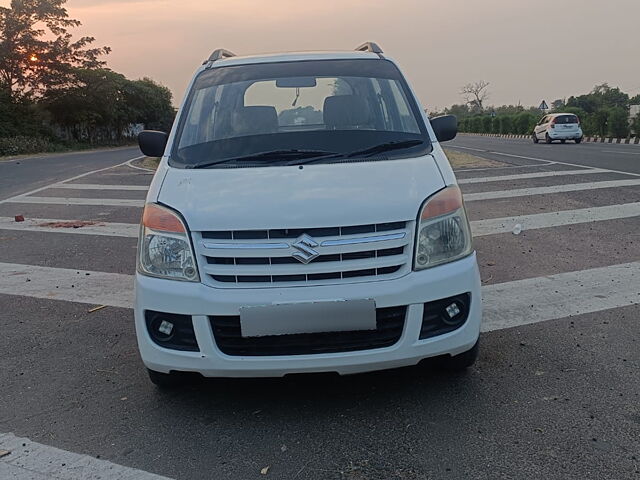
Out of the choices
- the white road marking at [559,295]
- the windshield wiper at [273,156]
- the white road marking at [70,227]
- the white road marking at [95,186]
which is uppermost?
the windshield wiper at [273,156]

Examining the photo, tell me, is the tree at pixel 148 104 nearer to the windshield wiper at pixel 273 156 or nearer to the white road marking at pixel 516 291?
the white road marking at pixel 516 291

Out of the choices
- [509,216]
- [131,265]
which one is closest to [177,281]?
[131,265]

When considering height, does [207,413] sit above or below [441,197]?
below

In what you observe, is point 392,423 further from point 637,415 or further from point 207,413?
point 637,415

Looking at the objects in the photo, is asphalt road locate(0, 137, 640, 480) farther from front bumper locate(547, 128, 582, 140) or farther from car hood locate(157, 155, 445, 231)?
front bumper locate(547, 128, 582, 140)

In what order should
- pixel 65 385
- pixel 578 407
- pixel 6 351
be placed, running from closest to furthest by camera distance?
pixel 578 407, pixel 65 385, pixel 6 351

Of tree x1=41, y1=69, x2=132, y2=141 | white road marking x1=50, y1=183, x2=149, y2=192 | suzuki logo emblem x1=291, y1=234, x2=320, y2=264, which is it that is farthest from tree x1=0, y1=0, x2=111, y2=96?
suzuki logo emblem x1=291, y1=234, x2=320, y2=264

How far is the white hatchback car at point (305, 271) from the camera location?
273 centimetres

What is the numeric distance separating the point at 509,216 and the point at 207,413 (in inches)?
235

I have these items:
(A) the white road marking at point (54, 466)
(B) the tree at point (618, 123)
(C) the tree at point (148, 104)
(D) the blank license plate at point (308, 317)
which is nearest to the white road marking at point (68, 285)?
(A) the white road marking at point (54, 466)

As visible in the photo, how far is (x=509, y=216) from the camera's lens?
7949 mm

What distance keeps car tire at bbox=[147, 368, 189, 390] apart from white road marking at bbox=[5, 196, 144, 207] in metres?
7.38

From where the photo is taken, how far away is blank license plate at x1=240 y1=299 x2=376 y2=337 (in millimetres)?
2678

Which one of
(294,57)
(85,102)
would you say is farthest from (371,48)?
(85,102)
